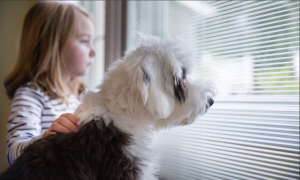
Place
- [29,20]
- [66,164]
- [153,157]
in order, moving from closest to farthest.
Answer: [66,164], [153,157], [29,20]

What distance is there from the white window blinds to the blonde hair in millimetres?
707

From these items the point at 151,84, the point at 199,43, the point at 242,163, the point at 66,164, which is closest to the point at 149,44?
the point at 151,84

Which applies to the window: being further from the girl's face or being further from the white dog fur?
the white dog fur

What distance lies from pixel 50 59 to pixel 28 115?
37 cm

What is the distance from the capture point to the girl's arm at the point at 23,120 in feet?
3.21

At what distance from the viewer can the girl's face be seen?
128cm

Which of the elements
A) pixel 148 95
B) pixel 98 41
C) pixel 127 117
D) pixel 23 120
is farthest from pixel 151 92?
pixel 98 41

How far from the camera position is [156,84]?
70 centimetres

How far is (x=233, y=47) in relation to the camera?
94 centimetres

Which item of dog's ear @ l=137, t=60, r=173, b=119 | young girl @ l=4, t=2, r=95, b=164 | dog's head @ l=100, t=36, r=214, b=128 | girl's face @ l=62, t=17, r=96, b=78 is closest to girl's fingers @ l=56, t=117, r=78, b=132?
dog's head @ l=100, t=36, r=214, b=128

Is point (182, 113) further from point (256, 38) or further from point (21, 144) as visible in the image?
point (21, 144)

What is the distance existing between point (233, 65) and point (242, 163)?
429mm

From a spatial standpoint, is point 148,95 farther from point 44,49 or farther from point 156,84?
point 44,49

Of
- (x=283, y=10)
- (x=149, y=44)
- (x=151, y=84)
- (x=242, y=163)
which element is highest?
(x=283, y=10)
